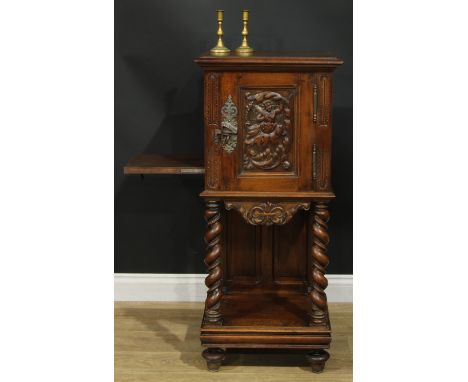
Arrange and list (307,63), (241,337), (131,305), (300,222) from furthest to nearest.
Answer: (131,305), (300,222), (241,337), (307,63)

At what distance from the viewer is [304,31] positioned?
4.46 m

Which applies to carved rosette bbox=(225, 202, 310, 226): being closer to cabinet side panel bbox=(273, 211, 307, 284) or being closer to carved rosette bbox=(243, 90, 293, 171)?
carved rosette bbox=(243, 90, 293, 171)

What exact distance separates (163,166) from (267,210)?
0.52 metres

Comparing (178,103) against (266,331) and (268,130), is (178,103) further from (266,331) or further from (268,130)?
(266,331)

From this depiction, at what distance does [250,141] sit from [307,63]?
1.32ft

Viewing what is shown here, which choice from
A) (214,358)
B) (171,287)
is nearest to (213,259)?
(214,358)

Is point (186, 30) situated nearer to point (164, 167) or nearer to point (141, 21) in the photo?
point (141, 21)

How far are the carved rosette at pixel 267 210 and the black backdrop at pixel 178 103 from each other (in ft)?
2.79

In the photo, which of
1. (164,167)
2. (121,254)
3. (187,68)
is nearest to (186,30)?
(187,68)

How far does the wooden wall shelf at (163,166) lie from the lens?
3.85 metres

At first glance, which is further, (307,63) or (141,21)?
(141,21)

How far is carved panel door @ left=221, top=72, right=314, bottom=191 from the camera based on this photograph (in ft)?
12.0

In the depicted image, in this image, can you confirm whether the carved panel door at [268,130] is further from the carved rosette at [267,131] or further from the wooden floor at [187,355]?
the wooden floor at [187,355]

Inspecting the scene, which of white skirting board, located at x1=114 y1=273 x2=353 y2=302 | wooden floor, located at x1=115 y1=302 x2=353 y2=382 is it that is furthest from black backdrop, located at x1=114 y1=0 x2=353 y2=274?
wooden floor, located at x1=115 y1=302 x2=353 y2=382
